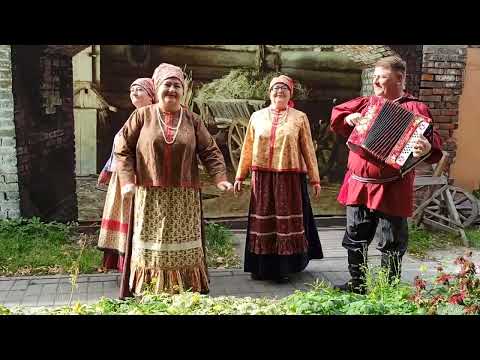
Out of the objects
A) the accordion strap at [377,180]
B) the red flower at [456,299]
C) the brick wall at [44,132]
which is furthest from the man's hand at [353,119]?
the brick wall at [44,132]

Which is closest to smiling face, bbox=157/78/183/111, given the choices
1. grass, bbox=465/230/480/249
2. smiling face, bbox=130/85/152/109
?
smiling face, bbox=130/85/152/109

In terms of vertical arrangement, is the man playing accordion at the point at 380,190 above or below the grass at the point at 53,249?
above

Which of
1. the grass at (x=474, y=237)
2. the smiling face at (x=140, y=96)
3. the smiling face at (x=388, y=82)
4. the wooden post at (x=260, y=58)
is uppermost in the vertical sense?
the wooden post at (x=260, y=58)

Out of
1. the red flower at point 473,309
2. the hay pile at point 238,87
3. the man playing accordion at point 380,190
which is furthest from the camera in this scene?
the hay pile at point 238,87

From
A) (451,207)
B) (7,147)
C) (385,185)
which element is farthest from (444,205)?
(7,147)

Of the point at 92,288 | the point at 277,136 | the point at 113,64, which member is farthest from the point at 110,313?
the point at 113,64

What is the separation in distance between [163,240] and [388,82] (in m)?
2.01

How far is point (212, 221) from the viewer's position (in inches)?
242

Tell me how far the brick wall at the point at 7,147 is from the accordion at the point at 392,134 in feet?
11.0

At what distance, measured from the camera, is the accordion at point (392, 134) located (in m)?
3.84

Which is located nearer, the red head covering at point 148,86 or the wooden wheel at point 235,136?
the red head covering at point 148,86

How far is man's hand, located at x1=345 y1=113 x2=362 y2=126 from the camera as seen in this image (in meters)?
4.08

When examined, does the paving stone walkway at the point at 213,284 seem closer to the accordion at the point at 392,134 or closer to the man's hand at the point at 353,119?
the accordion at the point at 392,134
